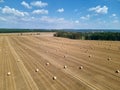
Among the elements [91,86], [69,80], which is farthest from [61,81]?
[91,86]

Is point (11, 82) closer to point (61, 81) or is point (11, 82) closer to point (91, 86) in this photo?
point (61, 81)

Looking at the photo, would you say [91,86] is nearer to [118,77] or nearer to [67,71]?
[118,77]

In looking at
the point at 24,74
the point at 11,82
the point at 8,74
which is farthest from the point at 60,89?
the point at 8,74

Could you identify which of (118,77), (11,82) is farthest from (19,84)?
(118,77)

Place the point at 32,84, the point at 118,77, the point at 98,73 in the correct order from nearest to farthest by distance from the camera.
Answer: the point at 32,84 < the point at 118,77 < the point at 98,73

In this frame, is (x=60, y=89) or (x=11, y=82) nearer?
(x=60, y=89)

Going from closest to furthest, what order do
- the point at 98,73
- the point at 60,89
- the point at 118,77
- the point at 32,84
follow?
the point at 60,89 < the point at 32,84 < the point at 118,77 < the point at 98,73

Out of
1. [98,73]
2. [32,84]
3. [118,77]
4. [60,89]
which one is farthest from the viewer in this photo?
[98,73]

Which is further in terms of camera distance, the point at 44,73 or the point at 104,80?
the point at 44,73

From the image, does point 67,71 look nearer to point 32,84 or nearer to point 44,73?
point 44,73
